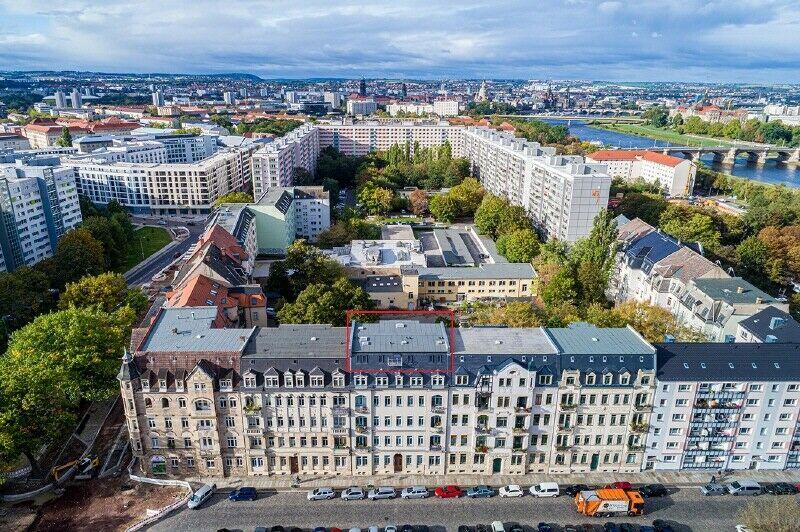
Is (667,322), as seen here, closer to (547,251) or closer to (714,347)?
(714,347)

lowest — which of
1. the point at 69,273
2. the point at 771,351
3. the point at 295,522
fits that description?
the point at 295,522

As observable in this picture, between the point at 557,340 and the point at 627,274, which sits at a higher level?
the point at 557,340

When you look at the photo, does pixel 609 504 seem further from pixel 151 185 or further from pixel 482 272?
pixel 151 185

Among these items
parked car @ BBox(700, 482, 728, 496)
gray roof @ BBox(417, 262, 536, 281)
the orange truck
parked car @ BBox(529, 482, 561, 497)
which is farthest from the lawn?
parked car @ BBox(700, 482, 728, 496)

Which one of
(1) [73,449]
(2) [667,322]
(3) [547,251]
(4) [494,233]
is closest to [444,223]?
(4) [494,233]

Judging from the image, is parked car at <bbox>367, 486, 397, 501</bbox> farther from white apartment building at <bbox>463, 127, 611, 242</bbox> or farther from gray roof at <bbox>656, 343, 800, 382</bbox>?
white apartment building at <bbox>463, 127, 611, 242</bbox>
